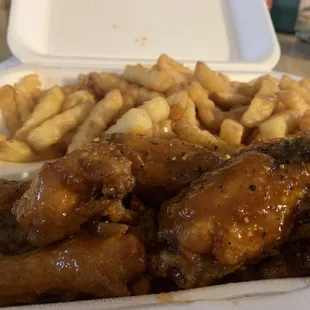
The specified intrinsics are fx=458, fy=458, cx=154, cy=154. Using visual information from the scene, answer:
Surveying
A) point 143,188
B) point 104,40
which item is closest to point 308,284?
point 143,188

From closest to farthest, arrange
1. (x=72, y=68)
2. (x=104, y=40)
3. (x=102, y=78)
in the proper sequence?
(x=102, y=78), (x=72, y=68), (x=104, y=40)

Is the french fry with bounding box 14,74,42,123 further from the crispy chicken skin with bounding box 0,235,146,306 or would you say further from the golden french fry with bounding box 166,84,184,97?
the crispy chicken skin with bounding box 0,235,146,306

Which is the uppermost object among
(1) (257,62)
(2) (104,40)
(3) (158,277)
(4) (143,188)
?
(4) (143,188)

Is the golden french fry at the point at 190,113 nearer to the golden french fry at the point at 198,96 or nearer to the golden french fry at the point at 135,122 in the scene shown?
the golden french fry at the point at 198,96

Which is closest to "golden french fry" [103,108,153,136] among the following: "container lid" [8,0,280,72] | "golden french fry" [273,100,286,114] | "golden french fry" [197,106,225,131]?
"golden french fry" [197,106,225,131]

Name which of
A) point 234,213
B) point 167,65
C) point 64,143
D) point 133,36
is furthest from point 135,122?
point 133,36

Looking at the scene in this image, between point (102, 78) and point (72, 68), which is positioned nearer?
point (102, 78)

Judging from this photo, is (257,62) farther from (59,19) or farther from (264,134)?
(59,19)
